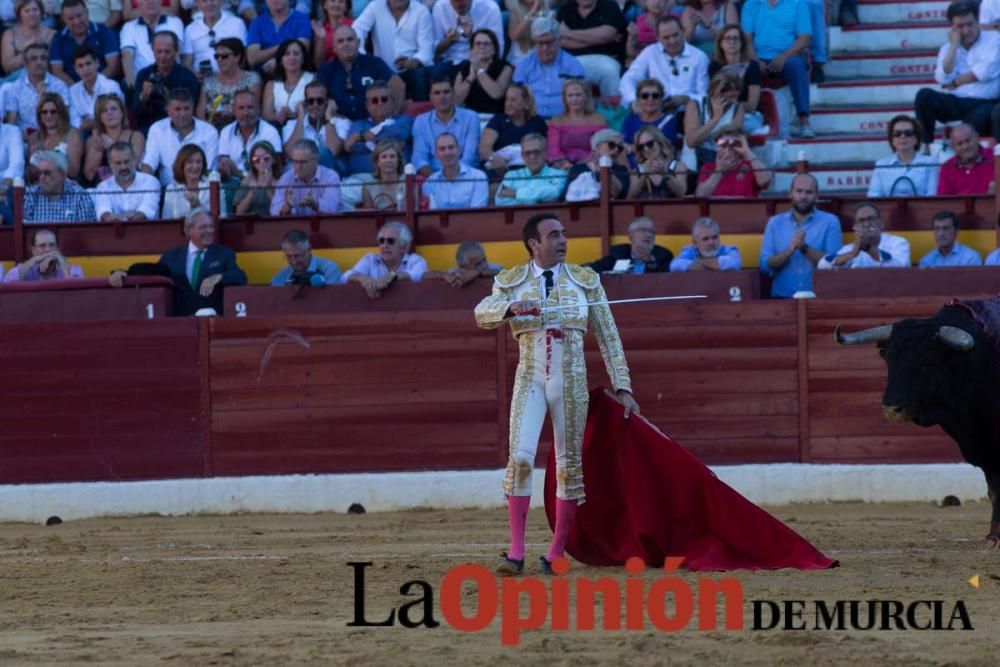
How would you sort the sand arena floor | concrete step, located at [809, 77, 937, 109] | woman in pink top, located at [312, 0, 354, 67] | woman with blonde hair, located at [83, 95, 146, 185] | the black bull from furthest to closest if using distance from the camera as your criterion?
concrete step, located at [809, 77, 937, 109]
woman in pink top, located at [312, 0, 354, 67]
woman with blonde hair, located at [83, 95, 146, 185]
the black bull
the sand arena floor

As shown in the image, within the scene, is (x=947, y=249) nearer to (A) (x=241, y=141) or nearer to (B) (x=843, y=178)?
(B) (x=843, y=178)

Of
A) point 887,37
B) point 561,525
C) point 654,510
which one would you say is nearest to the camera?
point 561,525

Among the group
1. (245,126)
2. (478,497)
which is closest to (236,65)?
(245,126)

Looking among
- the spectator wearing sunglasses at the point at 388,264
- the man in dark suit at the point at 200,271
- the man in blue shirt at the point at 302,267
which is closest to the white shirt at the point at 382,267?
the spectator wearing sunglasses at the point at 388,264

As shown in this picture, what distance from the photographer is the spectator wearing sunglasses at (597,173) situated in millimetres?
10289

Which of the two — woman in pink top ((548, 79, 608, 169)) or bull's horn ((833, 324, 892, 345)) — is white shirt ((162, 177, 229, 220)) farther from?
bull's horn ((833, 324, 892, 345))

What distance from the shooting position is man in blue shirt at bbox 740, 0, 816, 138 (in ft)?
37.3

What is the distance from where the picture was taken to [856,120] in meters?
11.9

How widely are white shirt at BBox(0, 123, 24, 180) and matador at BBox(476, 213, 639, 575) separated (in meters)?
5.75

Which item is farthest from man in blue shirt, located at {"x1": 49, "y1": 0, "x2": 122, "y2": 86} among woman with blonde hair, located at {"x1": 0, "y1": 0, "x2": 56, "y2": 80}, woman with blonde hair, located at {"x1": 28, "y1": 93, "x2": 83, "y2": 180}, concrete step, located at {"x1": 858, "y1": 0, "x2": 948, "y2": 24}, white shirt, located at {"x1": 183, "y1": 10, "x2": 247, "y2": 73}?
concrete step, located at {"x1": 858, "y1": 0, "x2": 948, "y2": 24}

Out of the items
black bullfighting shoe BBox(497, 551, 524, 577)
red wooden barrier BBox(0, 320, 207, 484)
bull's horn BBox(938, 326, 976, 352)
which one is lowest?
black bullfighting shoe BBox(497, 551, 524, 577)

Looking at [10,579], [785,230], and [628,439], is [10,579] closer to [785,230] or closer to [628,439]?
[628,439]

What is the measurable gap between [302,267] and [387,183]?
72 cm

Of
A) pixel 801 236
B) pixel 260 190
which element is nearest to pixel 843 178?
pixel 801 236
